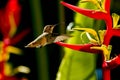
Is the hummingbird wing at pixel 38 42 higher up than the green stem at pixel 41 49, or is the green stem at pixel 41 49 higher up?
the hummingbird wing at pixel 38 42

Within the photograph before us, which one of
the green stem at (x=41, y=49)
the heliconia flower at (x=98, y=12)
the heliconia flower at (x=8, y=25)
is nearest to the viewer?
the heliconia flower at (x=98, y=12)

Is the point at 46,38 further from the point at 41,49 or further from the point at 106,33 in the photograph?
the point at 41,49

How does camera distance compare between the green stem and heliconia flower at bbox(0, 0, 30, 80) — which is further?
the green stem

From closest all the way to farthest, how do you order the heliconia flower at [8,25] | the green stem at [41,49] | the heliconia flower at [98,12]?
the heliconia flower at [98,12], the heliconia flower at [8,25], the green stem at [41,49]

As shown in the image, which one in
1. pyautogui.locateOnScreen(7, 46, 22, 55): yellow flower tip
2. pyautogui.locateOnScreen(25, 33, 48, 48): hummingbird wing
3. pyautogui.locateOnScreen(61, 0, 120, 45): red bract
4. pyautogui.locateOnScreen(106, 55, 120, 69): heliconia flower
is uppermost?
pyautogui.locateOnScreen(61, 0, 120, 45): red bract

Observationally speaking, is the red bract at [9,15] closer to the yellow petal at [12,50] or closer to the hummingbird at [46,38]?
the yellow petal at [12,50]

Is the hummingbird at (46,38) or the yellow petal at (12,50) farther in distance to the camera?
the yellow petal at (12,50)

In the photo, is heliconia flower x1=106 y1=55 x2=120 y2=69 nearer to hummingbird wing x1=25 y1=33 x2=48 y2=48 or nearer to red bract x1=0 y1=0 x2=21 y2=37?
hummingbird wing x1=25 y1=33 x2=48 y2=48

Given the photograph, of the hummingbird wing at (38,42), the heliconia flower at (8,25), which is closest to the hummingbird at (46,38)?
the hummingbird wing at (38,42)

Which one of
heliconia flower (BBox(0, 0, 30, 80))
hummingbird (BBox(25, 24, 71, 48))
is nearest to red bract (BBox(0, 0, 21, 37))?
heliconia flower (BBox(0, 0, 30, 80))
